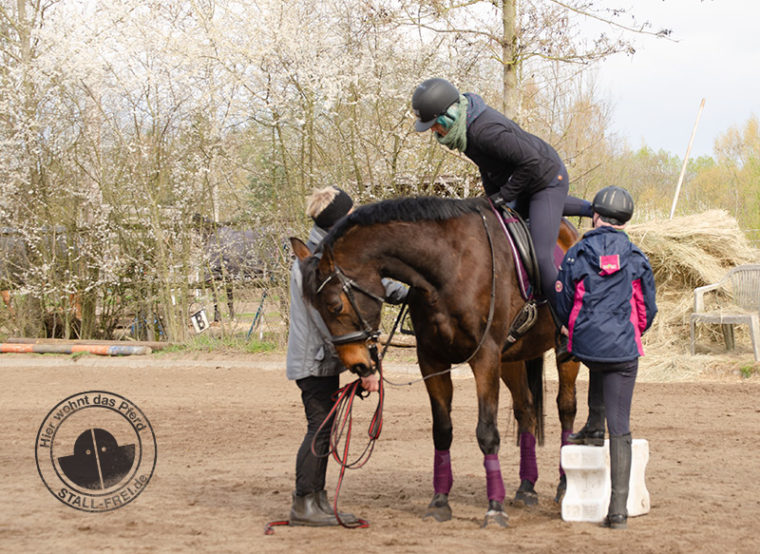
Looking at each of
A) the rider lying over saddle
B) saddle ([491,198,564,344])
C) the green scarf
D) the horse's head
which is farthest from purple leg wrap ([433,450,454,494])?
the green scarf

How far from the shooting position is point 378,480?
5535 mm

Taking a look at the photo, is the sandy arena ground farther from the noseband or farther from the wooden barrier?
the wooden barrier

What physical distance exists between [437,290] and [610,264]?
91 centimetres

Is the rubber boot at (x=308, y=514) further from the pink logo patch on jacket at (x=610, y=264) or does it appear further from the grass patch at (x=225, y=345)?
the grass patch at (x=225, y=345)

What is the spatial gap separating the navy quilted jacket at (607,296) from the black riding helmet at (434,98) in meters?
1.09

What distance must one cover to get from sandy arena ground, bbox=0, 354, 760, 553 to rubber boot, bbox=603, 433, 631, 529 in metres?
0.10

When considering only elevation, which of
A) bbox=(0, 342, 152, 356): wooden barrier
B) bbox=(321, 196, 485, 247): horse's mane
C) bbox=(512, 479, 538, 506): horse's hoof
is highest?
bbox=(321, 196, 485, 247): horse's mane

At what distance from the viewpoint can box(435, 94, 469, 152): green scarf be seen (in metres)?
4.47

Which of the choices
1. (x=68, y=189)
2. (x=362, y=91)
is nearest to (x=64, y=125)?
(x=68, y=189)

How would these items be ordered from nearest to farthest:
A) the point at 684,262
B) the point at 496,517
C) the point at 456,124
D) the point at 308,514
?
1. the point at 496,517
2. the point at 308,514
3. the point at 456,124
4. the point at 684,262

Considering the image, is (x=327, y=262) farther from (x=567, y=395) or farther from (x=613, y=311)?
(x=567, y=395)

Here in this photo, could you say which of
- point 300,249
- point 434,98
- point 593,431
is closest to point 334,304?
point 300,249

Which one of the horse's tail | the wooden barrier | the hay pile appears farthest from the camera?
the wooden barrier

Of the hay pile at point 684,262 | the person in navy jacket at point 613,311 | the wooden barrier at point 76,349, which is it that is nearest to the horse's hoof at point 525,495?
the person in navy jacket at point 613,311
